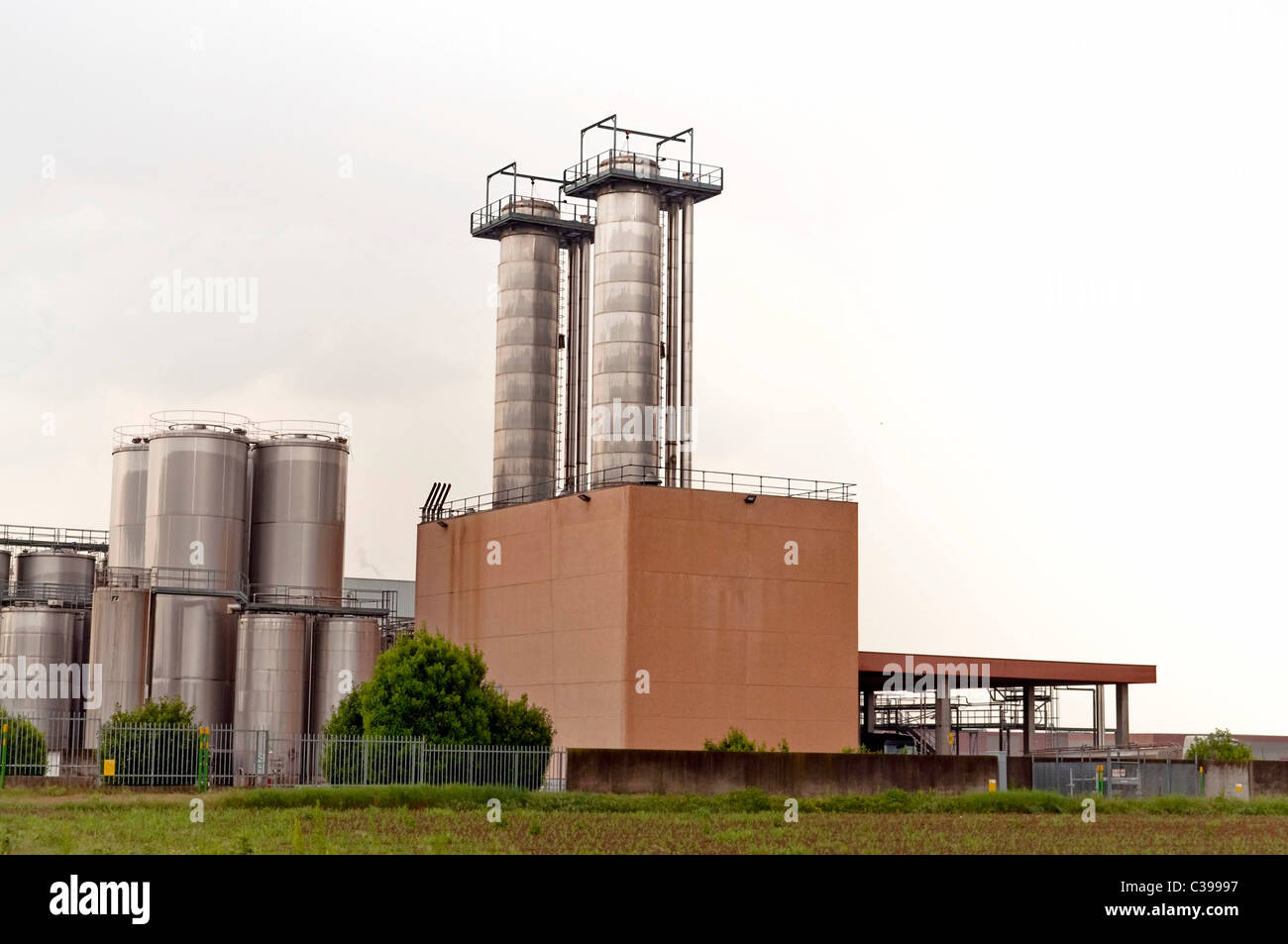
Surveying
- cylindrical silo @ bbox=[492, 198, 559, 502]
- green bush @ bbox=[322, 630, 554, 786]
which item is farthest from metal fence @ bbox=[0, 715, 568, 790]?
cylindrical silo @ bbox=[492, 198, 559, 502]

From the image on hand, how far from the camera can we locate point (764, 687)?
55.3 m

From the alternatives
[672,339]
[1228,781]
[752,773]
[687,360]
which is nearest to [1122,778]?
[1228,781]

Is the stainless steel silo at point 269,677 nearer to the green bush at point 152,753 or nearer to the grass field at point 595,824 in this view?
the green bush at point 152,753

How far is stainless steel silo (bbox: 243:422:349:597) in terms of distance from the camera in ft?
200

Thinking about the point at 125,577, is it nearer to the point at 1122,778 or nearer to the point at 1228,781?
the point at 1122,778

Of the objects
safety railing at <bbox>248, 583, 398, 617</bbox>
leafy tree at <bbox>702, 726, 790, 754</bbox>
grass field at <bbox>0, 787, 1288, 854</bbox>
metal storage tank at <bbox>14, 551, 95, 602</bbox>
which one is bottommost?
grass field at <bbox>0, 787, 1288, 854</bbox>

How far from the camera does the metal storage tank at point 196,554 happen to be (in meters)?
57.0

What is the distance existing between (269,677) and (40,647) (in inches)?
346

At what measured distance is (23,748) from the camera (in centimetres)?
4906

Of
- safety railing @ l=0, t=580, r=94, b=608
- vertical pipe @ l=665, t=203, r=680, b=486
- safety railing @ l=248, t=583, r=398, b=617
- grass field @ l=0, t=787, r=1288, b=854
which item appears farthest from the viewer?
safety railing @ l=0, t=580, r=94, b=608

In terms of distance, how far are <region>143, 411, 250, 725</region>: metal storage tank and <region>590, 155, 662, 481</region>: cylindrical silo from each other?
44.3 feet

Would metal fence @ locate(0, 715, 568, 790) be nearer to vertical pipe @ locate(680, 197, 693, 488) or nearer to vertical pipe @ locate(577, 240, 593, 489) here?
vertical pipe @ locate(680, 197, 693, 488)
